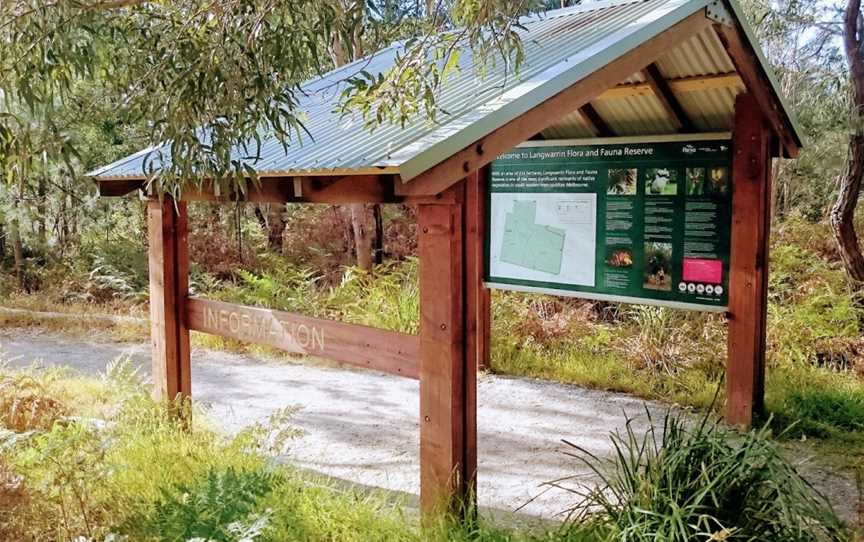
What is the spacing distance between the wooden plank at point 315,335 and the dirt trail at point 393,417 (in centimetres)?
97

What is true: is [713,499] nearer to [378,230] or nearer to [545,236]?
[545,236]

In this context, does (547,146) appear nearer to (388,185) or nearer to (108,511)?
(388,185)

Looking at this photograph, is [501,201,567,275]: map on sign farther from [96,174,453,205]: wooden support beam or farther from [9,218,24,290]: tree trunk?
[9,218,24,290]: tree trunk

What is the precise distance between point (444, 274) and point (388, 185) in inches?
21.3

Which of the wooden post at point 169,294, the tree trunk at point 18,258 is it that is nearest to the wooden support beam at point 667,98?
the wooden post at point 169,294

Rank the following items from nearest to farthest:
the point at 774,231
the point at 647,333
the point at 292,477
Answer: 1. the point at 292,477
2. the point at 647,333
3. the point at 774,231

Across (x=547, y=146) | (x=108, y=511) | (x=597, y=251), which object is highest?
(x=547, y=146)

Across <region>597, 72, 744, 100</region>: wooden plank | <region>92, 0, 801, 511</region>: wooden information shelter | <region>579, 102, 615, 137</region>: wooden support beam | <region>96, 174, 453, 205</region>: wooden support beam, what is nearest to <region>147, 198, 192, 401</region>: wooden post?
<region>92, 0, 801, 511</region>: wooden information shelter

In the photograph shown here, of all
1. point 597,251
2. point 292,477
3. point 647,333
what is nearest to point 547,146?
point 597,251

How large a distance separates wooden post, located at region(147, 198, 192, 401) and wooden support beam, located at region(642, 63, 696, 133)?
144 inches

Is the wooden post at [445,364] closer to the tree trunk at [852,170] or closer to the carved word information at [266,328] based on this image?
the carved word information at [266,328]

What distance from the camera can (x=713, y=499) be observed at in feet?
10.5

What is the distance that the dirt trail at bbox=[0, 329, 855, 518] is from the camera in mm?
5027

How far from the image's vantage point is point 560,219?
21.8 ft
